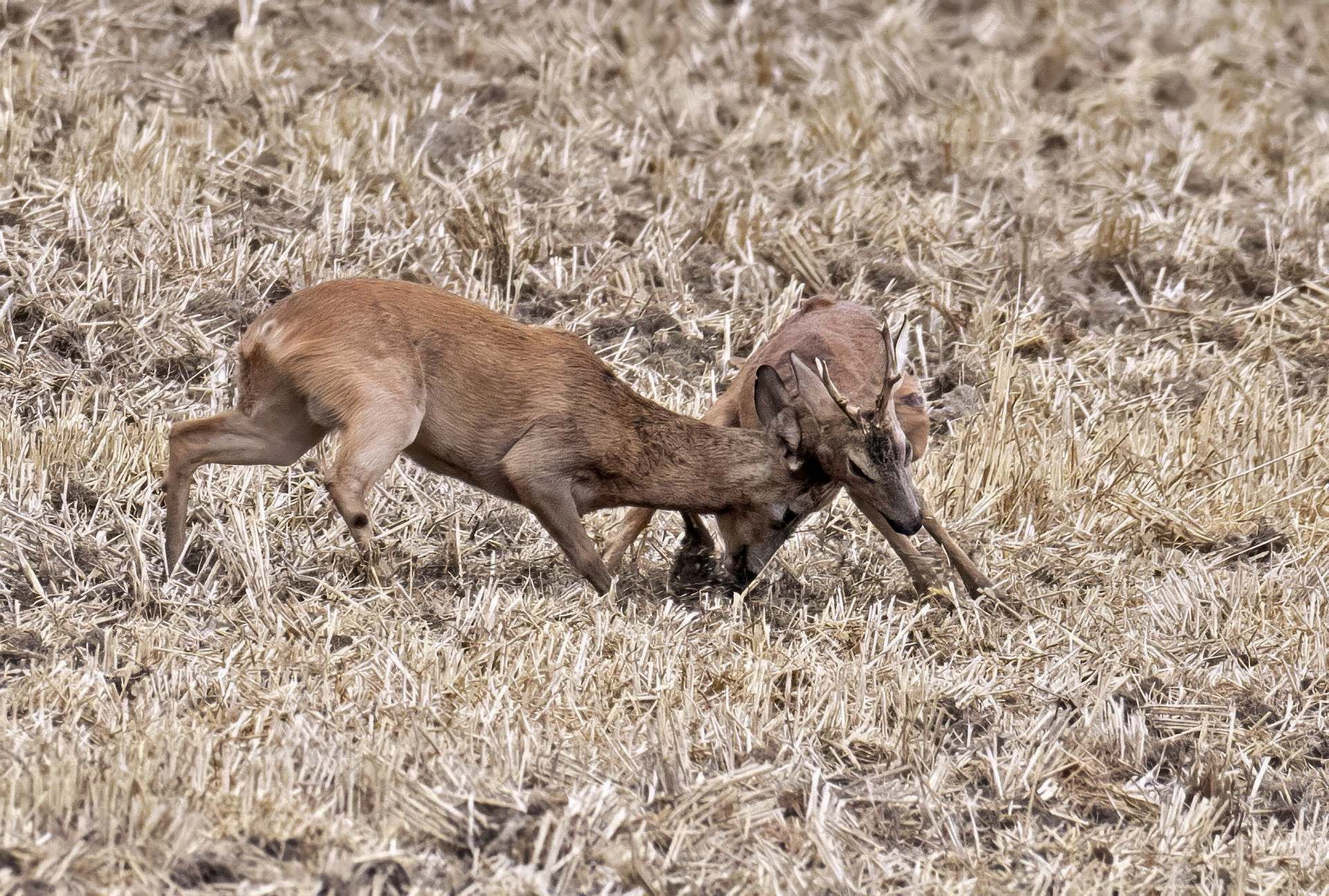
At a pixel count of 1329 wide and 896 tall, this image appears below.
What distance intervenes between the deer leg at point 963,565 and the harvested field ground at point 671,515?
4.1 inches

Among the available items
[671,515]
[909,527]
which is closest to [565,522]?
[909,527]

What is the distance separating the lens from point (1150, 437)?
8.49 m

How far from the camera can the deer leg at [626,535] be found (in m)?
7.15

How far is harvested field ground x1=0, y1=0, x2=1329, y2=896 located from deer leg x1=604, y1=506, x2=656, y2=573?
5.9 inches

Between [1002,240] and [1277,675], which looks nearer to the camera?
[1277,675]

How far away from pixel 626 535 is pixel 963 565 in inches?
55.0

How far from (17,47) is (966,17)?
25.3 ft

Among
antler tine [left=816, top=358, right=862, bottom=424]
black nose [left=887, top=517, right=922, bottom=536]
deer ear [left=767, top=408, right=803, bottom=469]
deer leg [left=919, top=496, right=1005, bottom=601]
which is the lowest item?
deer leg [left=919, top=496, right=1005, bottom=601]

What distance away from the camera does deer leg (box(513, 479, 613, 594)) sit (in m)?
6.45

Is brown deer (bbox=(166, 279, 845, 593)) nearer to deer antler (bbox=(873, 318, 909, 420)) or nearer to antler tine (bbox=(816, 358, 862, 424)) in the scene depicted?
antler tine (bbox=(816, 358, 862, 424))

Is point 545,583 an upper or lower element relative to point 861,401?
lower

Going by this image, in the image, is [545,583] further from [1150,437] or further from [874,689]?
[1150,437]

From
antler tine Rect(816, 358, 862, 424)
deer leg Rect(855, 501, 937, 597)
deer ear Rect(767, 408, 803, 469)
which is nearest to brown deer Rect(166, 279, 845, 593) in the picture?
deer ear Rect(767, 408, 803, 469)

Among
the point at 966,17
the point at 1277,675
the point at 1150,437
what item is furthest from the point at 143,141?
the point at 966,17
